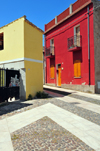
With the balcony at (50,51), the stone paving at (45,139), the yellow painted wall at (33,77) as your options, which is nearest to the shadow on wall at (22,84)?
the yellow painted wall at (33,77)

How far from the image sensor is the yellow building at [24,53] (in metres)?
8.37

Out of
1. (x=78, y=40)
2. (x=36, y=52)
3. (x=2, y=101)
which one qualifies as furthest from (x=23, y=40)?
(x=78, y=40)

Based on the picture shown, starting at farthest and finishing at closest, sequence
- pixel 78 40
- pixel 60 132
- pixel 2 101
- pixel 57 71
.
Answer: pixel 57 71 < pixel 78 40 < pixel 2 101 < pixel 60 132

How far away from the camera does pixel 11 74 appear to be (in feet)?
26.5

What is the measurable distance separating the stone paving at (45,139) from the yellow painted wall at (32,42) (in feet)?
17.7

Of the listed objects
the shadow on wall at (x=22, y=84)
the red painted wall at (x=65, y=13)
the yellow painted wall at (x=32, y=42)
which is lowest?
the shadow on wall at (x=22, y=84)

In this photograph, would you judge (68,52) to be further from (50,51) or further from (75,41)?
(50,51)

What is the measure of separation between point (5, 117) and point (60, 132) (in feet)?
7.97

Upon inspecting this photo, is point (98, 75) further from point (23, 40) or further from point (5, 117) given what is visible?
point (5, 117)

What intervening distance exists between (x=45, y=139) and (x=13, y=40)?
732 cm

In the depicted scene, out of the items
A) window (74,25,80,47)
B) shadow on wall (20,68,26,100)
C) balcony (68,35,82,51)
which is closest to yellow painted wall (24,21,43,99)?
shadow on wall (20,68,26,100)

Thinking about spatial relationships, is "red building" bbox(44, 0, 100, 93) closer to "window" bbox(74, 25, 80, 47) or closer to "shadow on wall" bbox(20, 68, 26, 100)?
"window" bbox(74, 25, 80, 47)

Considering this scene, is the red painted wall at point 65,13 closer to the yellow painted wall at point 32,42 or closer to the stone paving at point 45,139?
the yellow painted wall at point 32,42

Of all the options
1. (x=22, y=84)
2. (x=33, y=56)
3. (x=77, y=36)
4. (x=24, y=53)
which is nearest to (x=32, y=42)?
(x=33, y=56)
